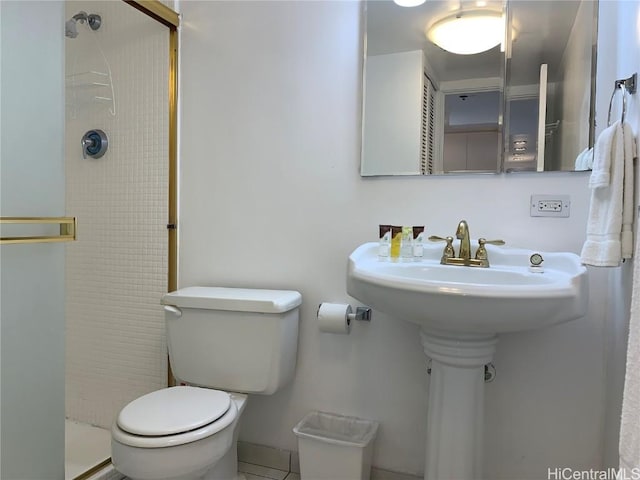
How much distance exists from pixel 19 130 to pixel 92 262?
3.35 ft

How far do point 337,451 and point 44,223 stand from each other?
1.18m

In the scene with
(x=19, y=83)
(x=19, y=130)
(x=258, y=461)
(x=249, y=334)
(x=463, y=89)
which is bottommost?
(x=258, y=461)

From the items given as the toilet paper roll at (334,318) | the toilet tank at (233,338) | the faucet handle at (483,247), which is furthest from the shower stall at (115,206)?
the faucet handle at (483,247)

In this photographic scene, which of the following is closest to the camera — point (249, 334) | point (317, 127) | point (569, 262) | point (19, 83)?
point (19, 83)

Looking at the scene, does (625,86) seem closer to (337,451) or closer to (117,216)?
(337,451)

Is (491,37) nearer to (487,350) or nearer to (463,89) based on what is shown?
(463,89)

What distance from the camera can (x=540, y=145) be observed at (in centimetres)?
144

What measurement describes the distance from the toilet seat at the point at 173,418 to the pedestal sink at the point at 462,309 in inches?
21.9

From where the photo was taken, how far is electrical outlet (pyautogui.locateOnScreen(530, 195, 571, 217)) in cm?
141

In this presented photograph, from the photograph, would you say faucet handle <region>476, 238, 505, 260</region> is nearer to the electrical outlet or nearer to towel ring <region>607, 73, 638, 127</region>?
the electrical outlet

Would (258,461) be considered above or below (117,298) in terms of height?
below

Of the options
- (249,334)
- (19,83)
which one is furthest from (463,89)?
(19,83)

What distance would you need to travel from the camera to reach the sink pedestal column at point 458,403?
123 cm


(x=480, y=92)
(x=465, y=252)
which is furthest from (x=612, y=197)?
(x=480, y=92)
